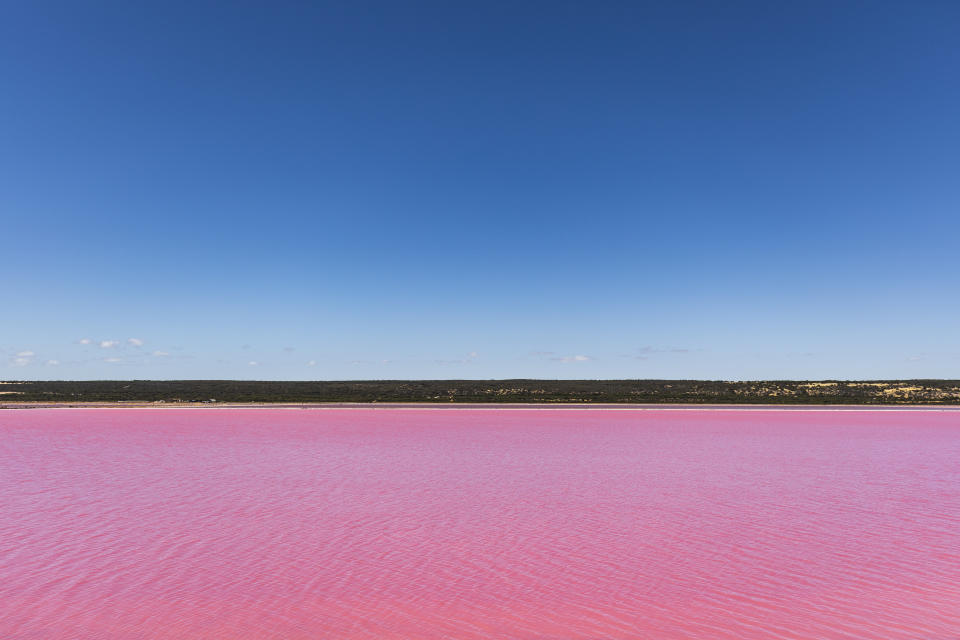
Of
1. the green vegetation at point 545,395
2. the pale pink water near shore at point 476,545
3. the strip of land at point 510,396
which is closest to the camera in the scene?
the pale pink water near shore at point 476,545

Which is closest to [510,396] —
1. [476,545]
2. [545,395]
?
[545,395]

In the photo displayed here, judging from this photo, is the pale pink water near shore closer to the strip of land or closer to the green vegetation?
the strip of land

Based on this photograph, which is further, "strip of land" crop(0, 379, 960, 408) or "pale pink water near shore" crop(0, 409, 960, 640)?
"strip of land" crop(0, 379, 960, 408)

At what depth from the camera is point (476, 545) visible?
28.1 ft

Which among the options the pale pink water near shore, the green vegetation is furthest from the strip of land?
the pale pink water near shore

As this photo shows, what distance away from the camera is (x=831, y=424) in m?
29.8

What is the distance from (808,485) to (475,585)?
9821 millimetres

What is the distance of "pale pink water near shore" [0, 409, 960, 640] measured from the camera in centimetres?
602

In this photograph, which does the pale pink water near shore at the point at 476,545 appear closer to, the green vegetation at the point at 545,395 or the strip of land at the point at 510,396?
the strip of land at the point at 510,396

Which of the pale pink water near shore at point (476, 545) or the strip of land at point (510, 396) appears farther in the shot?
the strip of land at point (510, 396)

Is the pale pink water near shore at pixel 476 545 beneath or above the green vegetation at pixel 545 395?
beneath

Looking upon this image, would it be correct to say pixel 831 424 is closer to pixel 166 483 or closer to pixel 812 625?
pixel 812 625

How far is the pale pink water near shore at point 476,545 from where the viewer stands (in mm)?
6023

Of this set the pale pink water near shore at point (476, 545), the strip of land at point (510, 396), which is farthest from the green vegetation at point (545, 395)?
the pale pink water near shore at point (476, 545)
